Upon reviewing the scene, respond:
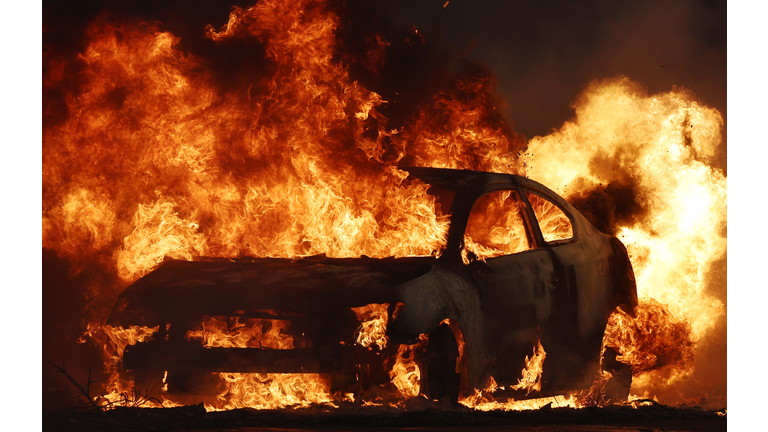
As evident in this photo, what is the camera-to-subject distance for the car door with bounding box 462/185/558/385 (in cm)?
525

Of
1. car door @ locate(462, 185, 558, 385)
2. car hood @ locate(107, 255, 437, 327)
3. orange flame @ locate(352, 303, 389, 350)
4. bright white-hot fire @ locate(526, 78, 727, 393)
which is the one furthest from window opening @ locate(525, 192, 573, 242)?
orange flame @ locate(352, 303, 389, 350)

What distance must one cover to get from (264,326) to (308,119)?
3.46 metres

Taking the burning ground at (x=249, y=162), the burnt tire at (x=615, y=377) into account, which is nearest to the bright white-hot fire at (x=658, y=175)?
the burning ground at (x=249, y=162)

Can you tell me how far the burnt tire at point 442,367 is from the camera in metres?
5.05

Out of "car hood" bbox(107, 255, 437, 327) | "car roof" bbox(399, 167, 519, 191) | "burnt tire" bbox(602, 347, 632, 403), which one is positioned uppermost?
"car roof" bbox(399, 167, 519, 191)

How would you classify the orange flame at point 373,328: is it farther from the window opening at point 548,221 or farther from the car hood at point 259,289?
the window opening at point 548,221

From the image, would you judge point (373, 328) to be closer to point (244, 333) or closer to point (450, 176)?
point (244, 333)

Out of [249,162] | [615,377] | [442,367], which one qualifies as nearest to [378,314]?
[442,367]

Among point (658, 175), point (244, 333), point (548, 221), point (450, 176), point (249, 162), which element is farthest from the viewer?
point (658, 175)

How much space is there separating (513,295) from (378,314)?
45.9 inches

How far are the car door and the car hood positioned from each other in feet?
1.61

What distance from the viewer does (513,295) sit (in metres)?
5.38

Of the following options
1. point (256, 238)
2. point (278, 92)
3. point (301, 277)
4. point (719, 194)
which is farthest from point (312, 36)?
point (719, 194)

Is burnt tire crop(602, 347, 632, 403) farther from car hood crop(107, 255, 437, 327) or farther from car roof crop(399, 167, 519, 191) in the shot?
car hood crop(107, 255, 437, 327)
